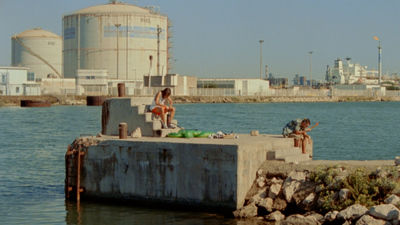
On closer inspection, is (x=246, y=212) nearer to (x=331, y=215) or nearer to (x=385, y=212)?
(x=331, y=215)

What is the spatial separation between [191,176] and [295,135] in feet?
13.5

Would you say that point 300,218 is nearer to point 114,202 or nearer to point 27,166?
point 114,202

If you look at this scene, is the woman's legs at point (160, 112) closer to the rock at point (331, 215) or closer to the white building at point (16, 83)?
the rock at point (331, 215)

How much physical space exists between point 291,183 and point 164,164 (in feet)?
10.7

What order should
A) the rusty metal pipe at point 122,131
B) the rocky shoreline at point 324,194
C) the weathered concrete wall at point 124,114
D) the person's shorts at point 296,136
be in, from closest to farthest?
the rocky shoreline at point 324,194
the rusty metal pipe at point 122,131
the person's shorts at point 296,136
the weathered concrete wall at point 124,114

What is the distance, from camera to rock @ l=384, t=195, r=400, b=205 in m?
14.9

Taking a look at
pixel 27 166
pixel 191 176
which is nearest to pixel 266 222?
pixel 191 176

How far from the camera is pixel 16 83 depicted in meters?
108

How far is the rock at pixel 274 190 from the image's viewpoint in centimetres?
1650

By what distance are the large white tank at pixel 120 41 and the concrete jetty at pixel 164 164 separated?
9487 centimetres

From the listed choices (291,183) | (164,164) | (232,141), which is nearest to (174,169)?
(164,164)

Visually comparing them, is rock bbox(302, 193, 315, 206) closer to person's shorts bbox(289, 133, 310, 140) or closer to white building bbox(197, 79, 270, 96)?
person's shorts bbox(289, 133, 310, 140)

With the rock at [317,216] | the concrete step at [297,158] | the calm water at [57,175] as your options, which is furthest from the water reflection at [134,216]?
the concrete step at [297,158]

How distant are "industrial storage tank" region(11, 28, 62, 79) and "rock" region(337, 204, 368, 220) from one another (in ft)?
382
